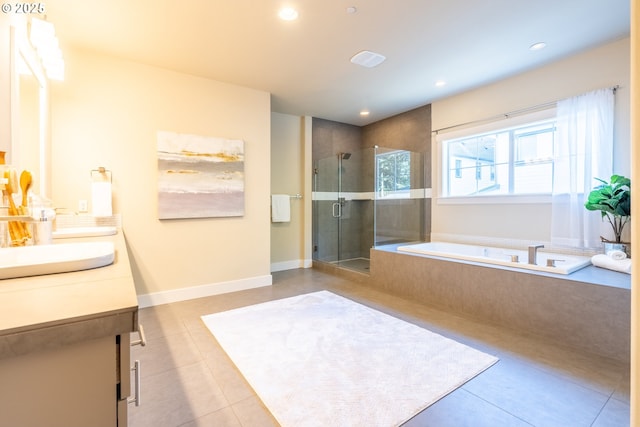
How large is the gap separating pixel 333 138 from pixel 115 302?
4.66 meters

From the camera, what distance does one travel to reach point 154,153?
2977 millimetres

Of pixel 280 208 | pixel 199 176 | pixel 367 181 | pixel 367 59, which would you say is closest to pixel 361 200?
pixel 367 181

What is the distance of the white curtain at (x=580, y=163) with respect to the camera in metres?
2.54

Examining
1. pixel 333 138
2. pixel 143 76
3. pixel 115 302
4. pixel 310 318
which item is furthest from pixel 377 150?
pixel 115 302

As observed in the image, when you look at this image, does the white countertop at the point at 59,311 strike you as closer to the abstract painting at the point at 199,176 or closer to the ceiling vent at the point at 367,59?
the abstract painting at the point at 199,176

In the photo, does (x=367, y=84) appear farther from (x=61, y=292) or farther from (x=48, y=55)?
(x=61, y=292)

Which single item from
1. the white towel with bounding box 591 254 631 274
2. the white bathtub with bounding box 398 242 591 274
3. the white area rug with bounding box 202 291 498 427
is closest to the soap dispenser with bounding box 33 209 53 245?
the white area rug with bounding box 202 291 498 427

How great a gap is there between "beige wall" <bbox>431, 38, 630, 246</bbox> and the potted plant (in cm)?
25

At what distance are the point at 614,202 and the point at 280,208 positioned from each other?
3643 mm

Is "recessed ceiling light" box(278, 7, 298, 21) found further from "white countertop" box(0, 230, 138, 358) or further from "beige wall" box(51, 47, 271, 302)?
"white countertop" box(0, 230, 138, 358)

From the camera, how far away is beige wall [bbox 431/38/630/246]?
2490mm

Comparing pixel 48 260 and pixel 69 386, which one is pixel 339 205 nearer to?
pixel 48 260

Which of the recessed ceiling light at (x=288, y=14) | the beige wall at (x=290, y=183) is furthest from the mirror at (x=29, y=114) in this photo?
the beige wall at (x=290, y=183)

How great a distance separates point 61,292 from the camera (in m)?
0.67
